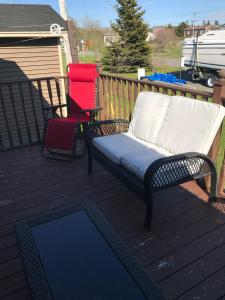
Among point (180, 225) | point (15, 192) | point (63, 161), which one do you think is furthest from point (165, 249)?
point (63, 161)

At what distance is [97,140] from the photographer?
9.34ft

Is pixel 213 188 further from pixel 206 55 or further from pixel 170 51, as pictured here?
pixel 170 51

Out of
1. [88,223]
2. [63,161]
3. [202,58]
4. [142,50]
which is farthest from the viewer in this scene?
[142,50]

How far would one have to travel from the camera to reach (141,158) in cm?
228

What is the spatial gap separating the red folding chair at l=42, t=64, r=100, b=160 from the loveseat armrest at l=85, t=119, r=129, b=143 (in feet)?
1.17

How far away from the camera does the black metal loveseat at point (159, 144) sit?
6.73 ft

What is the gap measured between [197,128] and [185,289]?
125 centimetres

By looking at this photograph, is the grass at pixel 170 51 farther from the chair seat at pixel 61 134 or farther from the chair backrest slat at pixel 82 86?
the chair seat at pixel 61 134

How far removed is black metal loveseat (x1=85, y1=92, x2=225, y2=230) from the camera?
2.05 meters

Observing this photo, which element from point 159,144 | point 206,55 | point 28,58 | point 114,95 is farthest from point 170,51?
point 159,144

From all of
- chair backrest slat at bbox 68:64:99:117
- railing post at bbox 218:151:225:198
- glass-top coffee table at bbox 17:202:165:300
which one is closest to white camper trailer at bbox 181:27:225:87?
chair backrest slat at bbox 68:64:99:117

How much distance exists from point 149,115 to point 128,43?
17996 mm

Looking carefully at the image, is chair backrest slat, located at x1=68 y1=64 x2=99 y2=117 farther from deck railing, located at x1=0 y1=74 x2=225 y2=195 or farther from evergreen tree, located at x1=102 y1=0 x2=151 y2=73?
evergreen tree, located at x1=102 y1=0 x2=151 y2=73

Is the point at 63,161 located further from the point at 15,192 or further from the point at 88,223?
the point at 88,223
